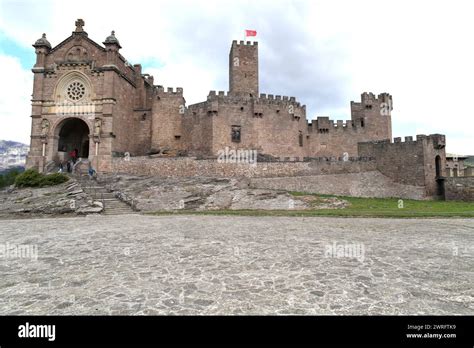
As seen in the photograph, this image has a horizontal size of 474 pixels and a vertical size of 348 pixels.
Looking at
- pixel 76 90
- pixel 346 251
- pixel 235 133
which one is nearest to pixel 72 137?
pixel 76 90

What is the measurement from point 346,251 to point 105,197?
65.4 feet

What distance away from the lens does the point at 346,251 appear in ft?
24.3

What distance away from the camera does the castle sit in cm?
3148

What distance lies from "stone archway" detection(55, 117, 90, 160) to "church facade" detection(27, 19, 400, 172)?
0.11 meters

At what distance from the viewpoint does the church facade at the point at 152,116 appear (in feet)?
103

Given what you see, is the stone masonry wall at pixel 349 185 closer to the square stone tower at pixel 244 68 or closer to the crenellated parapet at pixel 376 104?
the crenellated parapet at pixel 376 104

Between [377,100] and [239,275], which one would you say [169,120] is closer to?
[377,100]

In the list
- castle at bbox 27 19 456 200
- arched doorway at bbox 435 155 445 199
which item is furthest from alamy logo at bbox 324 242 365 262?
arched doorway at bbox 435 155 445 199

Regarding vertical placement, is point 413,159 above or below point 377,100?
below

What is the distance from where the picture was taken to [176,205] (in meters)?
21.9

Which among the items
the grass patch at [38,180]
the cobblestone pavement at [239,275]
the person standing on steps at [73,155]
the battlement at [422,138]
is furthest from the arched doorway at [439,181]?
the person standing on steps at [73,155]
